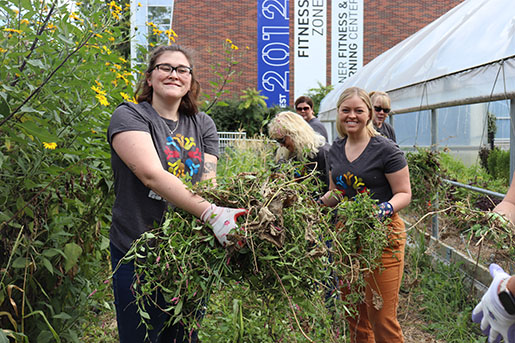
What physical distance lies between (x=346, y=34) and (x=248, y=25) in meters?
5.81

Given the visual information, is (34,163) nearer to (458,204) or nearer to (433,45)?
(458,204)

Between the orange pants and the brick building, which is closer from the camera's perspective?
the orange pants

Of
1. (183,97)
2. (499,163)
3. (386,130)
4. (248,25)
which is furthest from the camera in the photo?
(248,25)

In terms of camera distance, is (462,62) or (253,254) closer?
(253,254)

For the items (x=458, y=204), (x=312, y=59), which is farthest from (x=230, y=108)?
(x=458, y=204)

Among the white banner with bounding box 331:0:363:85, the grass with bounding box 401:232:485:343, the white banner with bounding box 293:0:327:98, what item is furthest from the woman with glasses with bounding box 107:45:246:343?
the white banner with bounding box 331:0:363:85

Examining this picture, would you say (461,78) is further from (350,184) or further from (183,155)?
(183,155)

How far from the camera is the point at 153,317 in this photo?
1.97 meters

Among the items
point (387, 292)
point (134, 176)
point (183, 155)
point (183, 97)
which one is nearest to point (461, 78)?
point (387, 292)

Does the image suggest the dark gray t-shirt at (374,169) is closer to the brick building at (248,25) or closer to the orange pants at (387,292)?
the orange pants at (387,292)

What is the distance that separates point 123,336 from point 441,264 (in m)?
3.81

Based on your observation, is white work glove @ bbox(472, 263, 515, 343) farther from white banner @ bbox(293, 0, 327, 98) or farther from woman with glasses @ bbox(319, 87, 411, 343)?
white banner @ bbox(293, 0, 327, 98)

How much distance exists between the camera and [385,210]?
2.54m

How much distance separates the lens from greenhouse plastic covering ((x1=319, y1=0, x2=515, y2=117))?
11.9 ft
